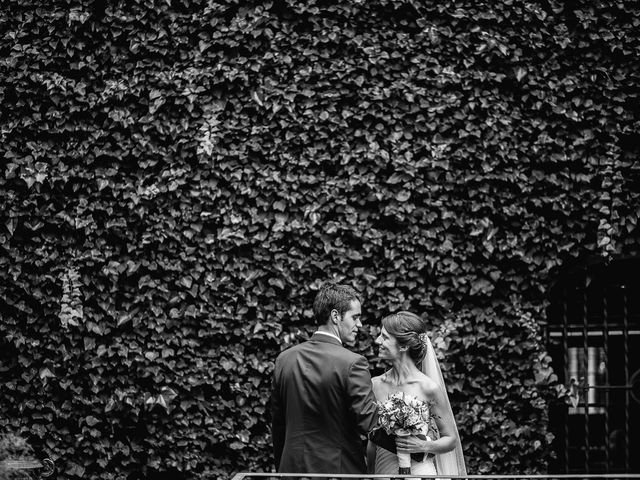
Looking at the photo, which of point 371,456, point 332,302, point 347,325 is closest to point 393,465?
point 371,456

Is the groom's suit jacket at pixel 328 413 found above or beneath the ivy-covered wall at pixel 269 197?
beneath

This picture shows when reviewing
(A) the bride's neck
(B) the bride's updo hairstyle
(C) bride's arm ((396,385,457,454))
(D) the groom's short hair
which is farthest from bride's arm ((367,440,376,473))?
(D) the groom's short hair

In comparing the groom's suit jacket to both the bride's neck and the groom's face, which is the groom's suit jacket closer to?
the groom's face

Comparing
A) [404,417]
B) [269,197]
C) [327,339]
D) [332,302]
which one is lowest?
[404,417]

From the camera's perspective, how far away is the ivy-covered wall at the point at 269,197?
531 centimetres

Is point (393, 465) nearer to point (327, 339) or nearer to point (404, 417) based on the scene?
point (404, 417)

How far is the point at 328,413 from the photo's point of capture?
4.04m

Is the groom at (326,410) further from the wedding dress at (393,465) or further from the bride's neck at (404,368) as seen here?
the bride's neck at (404,368)

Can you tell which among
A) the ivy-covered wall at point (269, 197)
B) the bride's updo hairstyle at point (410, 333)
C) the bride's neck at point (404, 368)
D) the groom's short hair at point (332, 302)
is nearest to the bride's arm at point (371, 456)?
the bride's neck at point (404, 368)

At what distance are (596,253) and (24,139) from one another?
4560 mm

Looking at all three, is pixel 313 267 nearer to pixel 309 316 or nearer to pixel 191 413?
pixel 309 316

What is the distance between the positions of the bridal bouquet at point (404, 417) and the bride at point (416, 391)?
3.5 inches

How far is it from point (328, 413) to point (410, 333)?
770 mm

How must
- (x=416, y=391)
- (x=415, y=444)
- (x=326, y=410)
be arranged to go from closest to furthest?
(x=326, y=410)
(x=415, y=444)
(x=416, y=391)
